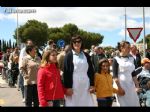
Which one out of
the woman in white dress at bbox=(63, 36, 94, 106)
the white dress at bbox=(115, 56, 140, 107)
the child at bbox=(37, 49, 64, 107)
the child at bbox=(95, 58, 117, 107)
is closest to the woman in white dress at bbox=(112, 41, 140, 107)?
the white dress at bbox=(115, 56, 140, 107)

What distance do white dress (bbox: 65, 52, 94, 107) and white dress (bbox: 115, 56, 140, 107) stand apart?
102 centimetres

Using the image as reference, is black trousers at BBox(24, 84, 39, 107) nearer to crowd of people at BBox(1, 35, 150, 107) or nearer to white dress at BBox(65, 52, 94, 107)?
crowd of people at BBox(1, 35, 150, 107)

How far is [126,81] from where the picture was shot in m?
8.47

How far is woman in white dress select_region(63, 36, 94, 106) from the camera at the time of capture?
7.54m

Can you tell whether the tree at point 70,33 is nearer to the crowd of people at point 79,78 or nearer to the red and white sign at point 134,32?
the red and white sign at point 134,32

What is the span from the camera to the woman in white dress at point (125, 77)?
8.43 m

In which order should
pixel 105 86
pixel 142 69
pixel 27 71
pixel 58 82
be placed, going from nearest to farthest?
pixel 58 82 < pixel 105 86 < pixel 27 71 < pixel 142 69

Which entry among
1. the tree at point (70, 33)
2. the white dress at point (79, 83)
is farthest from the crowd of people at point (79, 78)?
the tree at point (70, 33)

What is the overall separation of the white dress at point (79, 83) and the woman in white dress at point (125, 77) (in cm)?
96

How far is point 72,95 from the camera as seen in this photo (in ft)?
24.9

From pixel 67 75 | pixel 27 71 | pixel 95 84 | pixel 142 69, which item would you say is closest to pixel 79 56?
pixel 67 75

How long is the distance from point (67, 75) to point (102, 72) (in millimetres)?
1137
